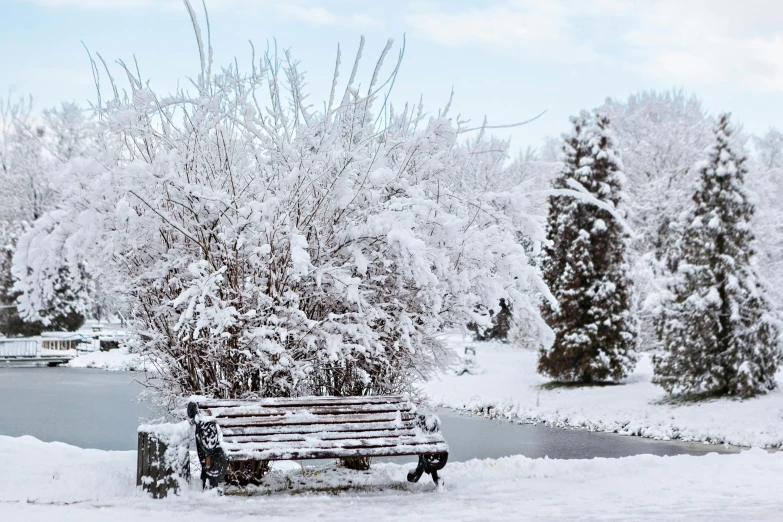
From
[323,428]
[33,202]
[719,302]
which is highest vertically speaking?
[33,202]

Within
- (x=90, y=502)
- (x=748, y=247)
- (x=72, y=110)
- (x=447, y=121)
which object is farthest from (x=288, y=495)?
(x=72, y=110)

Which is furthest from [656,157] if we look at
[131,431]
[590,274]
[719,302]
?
[131,431]

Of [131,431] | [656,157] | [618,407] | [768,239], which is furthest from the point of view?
[656,157]

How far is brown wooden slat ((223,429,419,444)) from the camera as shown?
520 cm

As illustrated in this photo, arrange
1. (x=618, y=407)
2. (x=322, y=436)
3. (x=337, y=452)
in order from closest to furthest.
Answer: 1. (x=337, y=452)
2. (x=322, y=436)
3. (x=618, y=407)

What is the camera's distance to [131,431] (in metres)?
12.9

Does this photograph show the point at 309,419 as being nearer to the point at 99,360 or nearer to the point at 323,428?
the point at 323,428

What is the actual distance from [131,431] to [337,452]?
8.64 meters

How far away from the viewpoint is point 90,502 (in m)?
4.88

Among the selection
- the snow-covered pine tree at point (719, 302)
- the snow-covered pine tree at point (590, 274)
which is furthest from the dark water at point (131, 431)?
the snow-covered pine tree at point (590, 274)

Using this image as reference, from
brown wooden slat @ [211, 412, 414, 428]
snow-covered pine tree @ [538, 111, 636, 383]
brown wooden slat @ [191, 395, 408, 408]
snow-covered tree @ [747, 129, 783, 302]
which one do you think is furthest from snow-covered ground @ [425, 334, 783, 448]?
brown wooden slat @ [211, 412, 414, 428]

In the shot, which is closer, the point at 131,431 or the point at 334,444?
the point at 334,444

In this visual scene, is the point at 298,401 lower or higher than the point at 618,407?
higher

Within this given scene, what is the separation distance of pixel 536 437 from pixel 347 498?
28.4 feet
